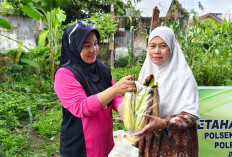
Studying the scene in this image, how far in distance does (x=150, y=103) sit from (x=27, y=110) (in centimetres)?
333

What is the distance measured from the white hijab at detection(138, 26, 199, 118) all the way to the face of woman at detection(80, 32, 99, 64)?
0.42m

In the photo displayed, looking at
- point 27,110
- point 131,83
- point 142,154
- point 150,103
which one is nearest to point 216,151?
point 142,154

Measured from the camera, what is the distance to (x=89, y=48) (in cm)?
139

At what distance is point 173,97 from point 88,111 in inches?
23.4

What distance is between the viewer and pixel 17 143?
9.66 ft

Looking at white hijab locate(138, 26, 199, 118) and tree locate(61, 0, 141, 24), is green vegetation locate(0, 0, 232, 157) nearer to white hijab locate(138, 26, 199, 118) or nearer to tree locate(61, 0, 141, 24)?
white hijab locate(138, 26, 199, 118)

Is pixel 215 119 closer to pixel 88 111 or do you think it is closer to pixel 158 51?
pixel 158 51

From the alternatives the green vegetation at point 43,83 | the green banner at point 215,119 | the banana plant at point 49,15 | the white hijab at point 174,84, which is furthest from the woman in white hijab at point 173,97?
the banana plant at point 49,15

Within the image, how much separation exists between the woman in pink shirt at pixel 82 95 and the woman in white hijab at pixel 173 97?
332mm

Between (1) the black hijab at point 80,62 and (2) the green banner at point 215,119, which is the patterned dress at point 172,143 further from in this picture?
(2) the green banner at point 215,119

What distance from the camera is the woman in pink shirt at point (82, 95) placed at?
130 centimetres

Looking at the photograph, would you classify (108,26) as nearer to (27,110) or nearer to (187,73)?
(27,110)

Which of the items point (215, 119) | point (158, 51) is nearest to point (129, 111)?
point (158, 51)

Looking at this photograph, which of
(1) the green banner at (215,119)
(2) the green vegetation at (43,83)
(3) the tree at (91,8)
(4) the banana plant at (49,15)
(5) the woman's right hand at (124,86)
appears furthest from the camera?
(3) the tree at (91,8)
